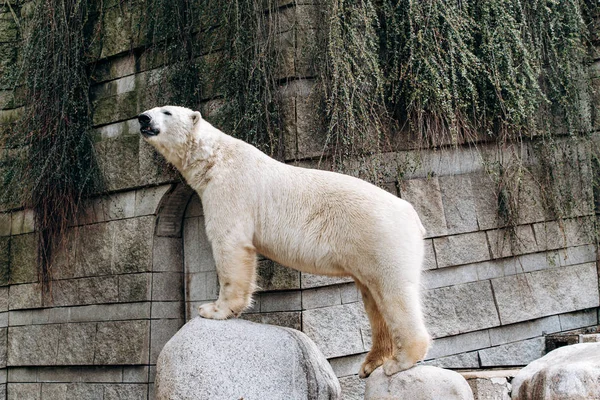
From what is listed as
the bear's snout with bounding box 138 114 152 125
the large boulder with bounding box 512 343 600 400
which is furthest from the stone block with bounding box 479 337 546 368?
the bear's snout with bounding box 138 114 152 125

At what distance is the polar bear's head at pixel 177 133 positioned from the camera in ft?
15.9

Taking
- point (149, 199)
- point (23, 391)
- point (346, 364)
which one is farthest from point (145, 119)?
point (23, 391)

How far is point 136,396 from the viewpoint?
7.22 metres

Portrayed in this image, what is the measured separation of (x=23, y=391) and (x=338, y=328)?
4194 millimetres

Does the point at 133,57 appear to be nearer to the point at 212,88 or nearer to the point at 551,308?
the point at 212,88

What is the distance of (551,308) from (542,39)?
2.97m

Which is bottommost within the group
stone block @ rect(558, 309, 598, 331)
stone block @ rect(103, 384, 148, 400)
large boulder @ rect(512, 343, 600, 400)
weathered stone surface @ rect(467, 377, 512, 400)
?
stone block @ rect(103, 384, 148, 400)

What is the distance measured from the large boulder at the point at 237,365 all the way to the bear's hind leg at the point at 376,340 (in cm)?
32

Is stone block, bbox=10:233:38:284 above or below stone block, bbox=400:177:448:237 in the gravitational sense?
below

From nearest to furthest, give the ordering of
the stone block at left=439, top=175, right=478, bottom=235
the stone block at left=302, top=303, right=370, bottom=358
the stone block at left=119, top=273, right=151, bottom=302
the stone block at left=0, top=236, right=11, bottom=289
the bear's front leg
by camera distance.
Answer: the bear's front leg → the stone block at left=302, top=303, right=370, bottom=358 → the stone block at left=439, top=175, right=478, bottom=235 → the stone block at left=119, top=273, right=151, bottom=302 → the stone block at left=0, top=236, right=11, bottom=289

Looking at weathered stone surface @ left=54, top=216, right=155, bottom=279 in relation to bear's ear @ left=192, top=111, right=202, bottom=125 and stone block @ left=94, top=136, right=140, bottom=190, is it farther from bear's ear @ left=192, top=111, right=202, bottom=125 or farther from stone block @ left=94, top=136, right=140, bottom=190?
bear's ear @ left=192, top=111, right=202, bottom=125

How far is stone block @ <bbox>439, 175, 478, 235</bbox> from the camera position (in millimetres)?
6980

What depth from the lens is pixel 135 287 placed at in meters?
7.40

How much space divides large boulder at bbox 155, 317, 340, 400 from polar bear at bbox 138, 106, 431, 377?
0.22 meters
